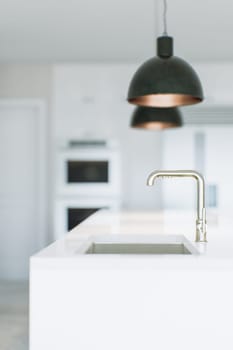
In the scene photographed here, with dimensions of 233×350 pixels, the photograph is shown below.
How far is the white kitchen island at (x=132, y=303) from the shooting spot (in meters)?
1.62

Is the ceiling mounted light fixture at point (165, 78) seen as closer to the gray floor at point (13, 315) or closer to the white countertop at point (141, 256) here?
the white countertop at point (141, 256)

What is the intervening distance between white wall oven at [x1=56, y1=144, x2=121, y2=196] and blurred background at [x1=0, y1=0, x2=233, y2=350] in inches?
0.4

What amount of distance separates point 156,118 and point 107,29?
1008mm

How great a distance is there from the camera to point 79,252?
1.90 m

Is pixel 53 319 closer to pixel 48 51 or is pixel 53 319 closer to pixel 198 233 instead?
pixel 198 233

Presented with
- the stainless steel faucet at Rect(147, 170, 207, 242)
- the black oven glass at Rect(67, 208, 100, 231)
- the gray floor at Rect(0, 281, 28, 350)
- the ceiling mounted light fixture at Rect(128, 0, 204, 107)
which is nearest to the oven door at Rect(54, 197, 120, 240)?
the black oven glass at Rect(67, 208, 100, 231)

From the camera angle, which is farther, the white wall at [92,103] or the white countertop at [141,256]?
the white wall at [92,103]

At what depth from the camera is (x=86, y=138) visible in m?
5.26

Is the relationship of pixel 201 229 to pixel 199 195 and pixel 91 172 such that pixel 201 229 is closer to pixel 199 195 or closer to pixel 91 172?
pixel 199 195

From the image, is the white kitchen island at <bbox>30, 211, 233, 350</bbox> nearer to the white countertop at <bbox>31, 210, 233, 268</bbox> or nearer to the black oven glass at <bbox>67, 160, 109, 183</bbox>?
the white countertop at <bbox>31, 210, 233, 268</bbox>

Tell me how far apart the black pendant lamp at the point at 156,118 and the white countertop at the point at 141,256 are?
96 centimetres

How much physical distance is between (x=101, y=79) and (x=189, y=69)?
2.84 meters

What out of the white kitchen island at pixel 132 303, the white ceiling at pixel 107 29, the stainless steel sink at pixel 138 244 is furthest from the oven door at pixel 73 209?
the white kitchen island at pixel 132 303

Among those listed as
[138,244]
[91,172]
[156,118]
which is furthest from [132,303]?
[91,172]
